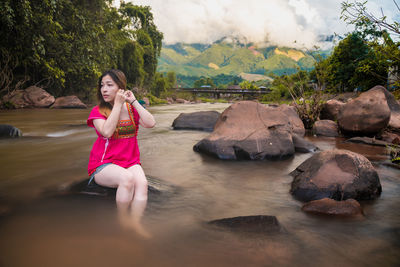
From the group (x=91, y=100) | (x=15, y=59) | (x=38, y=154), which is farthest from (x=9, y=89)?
(x=38, y=154)

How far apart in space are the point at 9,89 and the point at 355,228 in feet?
76.6

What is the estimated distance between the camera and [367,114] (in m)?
8.09

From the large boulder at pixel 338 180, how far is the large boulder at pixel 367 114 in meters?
4.81

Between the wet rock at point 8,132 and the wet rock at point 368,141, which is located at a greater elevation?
the wet rock at point 368,141

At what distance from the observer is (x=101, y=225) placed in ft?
9.27

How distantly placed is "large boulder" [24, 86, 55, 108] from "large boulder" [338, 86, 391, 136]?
20300 millimetres

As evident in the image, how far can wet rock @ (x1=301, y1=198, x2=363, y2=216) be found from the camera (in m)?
3.19

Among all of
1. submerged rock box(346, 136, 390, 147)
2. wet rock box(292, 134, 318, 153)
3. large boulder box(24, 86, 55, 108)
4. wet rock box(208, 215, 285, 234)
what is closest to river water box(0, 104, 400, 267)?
wet rock box(208, 215, 285, 234)

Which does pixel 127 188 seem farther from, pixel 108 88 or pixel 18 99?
pixel 18 99

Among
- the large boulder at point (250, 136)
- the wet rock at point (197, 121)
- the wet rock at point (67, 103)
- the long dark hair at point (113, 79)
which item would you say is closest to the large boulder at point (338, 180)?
the large boulder at point (250, 136)

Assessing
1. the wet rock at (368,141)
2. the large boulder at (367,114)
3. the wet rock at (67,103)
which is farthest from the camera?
the wet rock at (67,103)

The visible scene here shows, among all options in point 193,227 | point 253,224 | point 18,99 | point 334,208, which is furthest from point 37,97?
point 334,208

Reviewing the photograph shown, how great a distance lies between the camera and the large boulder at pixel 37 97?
20859 millimetres

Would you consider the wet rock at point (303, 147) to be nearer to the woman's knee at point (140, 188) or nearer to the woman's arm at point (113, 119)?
the woman's knee at point (140, 188)
